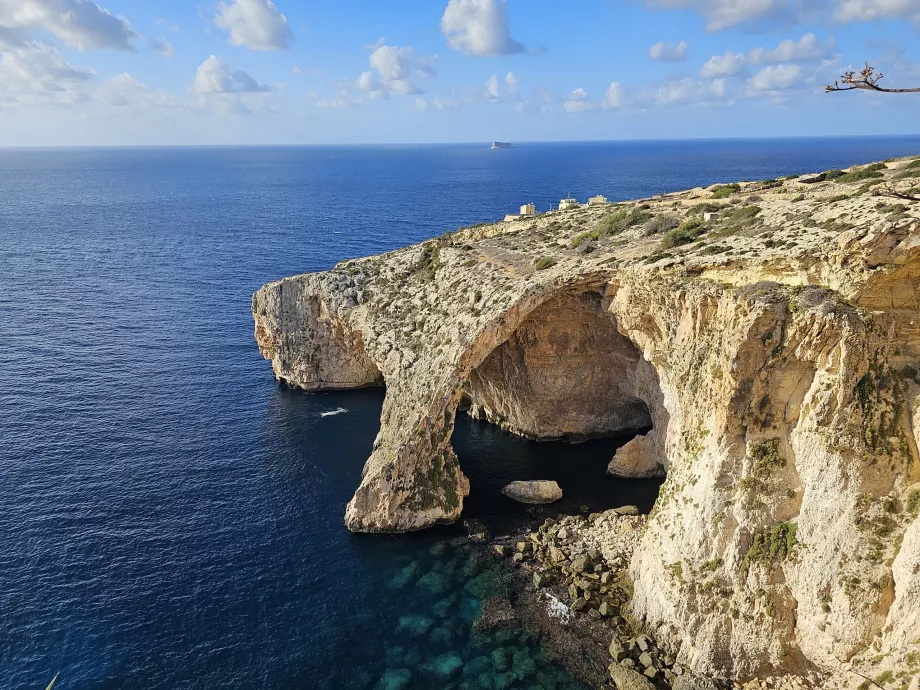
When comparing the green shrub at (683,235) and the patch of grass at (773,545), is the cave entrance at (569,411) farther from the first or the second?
the patch of grass at (773,545)

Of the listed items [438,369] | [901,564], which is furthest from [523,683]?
[438,369]

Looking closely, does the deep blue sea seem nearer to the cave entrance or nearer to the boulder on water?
the cave entrance

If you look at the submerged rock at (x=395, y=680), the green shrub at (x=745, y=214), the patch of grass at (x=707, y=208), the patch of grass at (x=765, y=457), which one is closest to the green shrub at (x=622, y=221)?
the patch of grass at (x=707, y=208)

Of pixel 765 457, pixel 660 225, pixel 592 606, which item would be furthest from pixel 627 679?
pixel 660 225

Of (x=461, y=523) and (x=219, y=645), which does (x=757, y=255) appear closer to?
(x=461, y=523)

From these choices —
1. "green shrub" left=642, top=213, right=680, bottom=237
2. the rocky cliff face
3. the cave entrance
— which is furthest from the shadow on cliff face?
"green shrub" left=642, top=213, right=680, bottom=237

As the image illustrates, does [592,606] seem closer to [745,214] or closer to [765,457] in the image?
[765,457]
